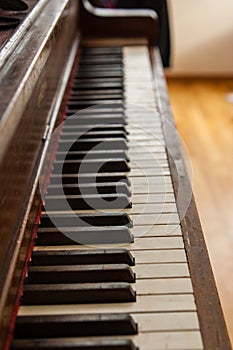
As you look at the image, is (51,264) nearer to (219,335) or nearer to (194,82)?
(219,335)

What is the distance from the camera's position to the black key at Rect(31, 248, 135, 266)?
1043 mm

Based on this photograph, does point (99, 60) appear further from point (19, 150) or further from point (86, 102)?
point (19, 150)

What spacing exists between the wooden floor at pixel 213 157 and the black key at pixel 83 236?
0.93 meters

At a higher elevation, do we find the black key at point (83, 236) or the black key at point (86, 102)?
the black key at point (86, 102)

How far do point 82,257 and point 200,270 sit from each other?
0.23m

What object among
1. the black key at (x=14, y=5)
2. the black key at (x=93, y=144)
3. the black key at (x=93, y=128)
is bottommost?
the black key at (x=93, y=144)

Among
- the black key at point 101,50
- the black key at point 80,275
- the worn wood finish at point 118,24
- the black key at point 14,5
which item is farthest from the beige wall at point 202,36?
the black key at point 80,275

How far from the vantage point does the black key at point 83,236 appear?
1102mm

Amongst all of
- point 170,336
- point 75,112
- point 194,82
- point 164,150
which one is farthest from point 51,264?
point 194,82

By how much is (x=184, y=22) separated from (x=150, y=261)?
347 cm

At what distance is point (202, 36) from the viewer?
4.27 meters

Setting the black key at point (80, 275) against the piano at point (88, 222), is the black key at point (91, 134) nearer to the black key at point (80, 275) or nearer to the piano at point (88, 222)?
the piano at point (88, 222)

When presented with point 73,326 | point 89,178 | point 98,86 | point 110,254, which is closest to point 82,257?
point 110,254

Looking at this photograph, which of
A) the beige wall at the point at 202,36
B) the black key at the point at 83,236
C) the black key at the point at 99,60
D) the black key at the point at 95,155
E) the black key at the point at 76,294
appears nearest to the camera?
the black key at the point at 76,294
